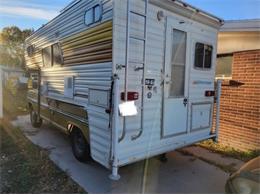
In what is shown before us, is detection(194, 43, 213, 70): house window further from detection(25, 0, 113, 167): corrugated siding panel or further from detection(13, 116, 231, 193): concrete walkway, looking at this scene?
detection(13, 116, 231, 193): concrete walkway

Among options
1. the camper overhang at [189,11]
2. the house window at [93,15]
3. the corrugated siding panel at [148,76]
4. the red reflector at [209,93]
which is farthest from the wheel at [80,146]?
the camper overhang at [189,11]

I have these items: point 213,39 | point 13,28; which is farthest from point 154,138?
point 13,28

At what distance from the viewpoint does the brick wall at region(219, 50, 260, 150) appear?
15.7ft

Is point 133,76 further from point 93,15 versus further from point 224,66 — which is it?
point 224,66

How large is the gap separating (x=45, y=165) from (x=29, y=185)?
71 cm

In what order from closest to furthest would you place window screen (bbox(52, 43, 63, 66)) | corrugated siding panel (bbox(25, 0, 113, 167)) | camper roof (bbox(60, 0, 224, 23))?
1. corrugated siding panel (bbox(25, 0, 113, 167))
2. camper roof (bbox(60, 0, 224, 23))
3. window screen (bbox(52, 43, 63, 66))

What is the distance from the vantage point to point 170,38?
3430mm

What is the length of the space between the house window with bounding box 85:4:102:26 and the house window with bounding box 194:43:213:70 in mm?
1740

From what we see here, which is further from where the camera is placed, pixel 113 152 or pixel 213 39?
pixel 213 39

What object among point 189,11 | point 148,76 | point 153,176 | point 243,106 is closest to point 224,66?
point 243,106

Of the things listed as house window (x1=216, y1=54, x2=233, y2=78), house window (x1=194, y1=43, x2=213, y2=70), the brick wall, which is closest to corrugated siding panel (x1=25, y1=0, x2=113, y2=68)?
house window (x1=194, y1=43, x2=213, y2=70)

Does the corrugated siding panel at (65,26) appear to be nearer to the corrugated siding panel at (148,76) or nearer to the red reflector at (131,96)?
the corrugated siding panel at (148,76)

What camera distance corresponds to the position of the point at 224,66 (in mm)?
5543

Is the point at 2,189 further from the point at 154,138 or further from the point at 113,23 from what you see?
the point at 113,23
